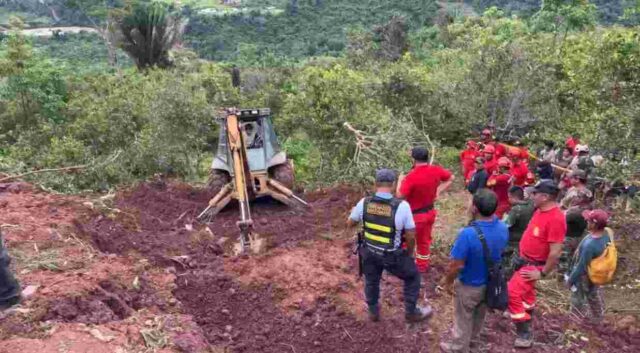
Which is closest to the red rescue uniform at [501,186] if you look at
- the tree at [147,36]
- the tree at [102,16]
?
the tree at [147,36]

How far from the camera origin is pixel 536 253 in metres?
4.94

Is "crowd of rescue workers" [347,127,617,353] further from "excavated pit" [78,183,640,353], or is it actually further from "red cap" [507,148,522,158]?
"red cap" [507,148,522,158]

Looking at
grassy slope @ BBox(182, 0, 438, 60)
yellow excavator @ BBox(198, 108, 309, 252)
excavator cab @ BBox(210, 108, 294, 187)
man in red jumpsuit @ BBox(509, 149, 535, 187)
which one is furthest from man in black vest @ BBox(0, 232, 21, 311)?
grassy slope @ BBox(182, 0, 438, 60)

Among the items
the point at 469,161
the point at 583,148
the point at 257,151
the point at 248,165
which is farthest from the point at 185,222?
the point at 583,148

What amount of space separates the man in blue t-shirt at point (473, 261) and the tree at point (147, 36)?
91.1 ft

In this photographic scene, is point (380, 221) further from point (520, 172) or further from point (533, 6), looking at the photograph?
point (533, 6)

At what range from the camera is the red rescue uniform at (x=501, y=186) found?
7.09 meters

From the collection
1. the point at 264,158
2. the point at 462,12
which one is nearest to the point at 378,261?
the point at 264,158

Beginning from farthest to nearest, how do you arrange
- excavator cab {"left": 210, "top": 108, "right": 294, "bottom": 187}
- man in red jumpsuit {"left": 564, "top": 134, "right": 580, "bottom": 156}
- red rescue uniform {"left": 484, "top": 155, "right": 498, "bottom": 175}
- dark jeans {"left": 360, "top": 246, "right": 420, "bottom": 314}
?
man in red jumpsuit {"left": 564, "top": 134, "right": 580, "bottom": 156}, excavator cab {"left": 210, "top": 108, "right": 294, "bottom": 187}, red rescue uniform {"left": 484, "top": 155, "right": 498, "bottom": 175}, dark jeans {"left": 360, "top": 246, "right": 420, "bottom": 314}

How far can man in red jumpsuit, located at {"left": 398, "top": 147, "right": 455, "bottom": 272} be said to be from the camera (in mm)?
5926

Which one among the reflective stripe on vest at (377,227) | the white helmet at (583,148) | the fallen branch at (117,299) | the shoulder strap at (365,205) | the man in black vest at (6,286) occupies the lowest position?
the fallen branch at (117,299)

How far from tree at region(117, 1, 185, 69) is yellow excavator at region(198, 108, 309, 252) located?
21754mm

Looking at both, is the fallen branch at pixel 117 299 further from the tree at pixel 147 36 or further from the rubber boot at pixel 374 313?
the tree at pixel 147 36

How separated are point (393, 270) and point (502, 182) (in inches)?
106
